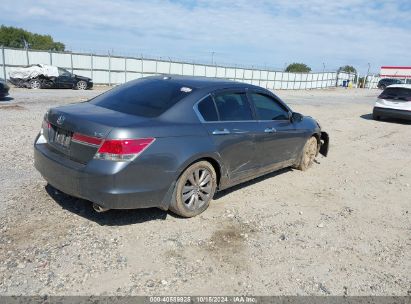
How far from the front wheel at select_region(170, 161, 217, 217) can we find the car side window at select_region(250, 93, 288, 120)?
1.31 metres

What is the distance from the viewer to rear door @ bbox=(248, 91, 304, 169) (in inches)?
215

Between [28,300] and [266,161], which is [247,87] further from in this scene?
[28,300]

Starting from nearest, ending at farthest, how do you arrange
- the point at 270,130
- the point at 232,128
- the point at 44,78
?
the point at 232,128
the point at 270,130
the point at 44,78

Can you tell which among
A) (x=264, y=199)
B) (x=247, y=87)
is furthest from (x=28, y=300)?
(x=247, y=87)

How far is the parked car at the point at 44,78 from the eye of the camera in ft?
73.6

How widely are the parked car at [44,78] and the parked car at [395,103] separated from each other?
17794mm

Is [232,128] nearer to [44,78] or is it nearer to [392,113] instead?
[392,113]

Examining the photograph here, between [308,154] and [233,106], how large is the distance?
262 centimetres

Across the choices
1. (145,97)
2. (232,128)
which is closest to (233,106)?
(232,128)

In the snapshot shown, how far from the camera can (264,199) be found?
5.48m

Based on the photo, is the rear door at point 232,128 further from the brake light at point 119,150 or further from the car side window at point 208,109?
the brake light at point 119,150

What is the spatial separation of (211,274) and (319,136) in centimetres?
460

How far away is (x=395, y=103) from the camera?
1498 cm

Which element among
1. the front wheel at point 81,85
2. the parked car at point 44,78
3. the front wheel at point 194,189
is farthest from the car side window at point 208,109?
the front wheel at point 81,85
